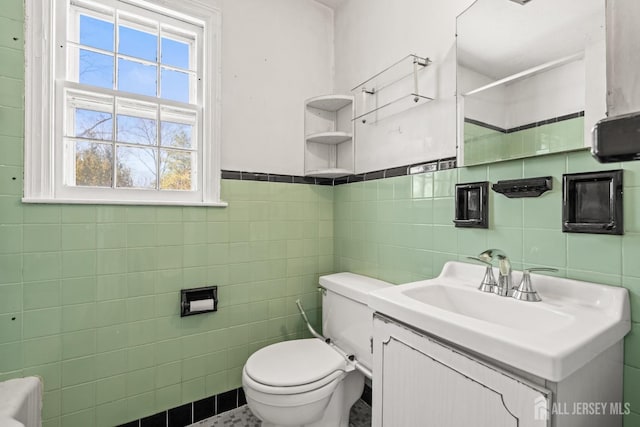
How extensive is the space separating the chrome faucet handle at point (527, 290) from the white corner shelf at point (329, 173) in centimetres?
109

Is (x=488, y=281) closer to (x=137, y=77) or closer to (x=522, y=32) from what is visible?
(x=522, y=32)

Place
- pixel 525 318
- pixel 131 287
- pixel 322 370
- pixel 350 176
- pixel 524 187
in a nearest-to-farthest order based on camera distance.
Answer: pixel 525 318, pixel 524 187, pixel 322 370, pixel 131 287, pixel 350 176


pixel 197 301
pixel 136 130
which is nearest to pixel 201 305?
pixel 197 301

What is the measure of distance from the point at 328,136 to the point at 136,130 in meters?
1.08

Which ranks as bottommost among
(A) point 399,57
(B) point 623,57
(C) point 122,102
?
(B) point 623,57

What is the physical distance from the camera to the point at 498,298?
40.6 inches

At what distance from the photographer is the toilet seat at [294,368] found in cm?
126

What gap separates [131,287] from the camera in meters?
1.48

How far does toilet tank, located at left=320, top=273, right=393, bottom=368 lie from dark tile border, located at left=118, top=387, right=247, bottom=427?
65 cm

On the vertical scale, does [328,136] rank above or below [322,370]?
above

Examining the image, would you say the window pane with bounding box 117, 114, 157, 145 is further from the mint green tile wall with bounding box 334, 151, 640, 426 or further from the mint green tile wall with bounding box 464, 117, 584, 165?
the mint green tile wall with bounding box 464, 117, 584, 165

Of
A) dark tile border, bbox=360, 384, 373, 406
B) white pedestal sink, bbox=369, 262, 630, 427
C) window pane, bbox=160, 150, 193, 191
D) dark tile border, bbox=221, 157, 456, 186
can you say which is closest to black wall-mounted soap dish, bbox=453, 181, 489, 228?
dark tile border, bbox=221, 157, 456, 186

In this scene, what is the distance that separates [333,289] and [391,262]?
36 centimetres

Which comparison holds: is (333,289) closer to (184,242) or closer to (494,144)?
(184,242)
